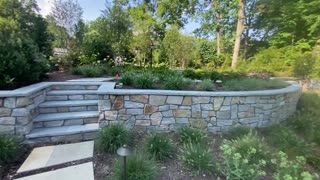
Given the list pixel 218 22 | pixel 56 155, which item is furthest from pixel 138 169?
pixel 218 22

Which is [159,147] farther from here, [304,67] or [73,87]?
[304,67]

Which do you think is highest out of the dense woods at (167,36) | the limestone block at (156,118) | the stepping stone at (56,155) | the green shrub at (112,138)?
the dense woods at (167,36)

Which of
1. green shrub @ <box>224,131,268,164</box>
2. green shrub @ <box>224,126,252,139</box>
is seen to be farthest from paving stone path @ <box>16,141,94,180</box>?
green shrub @ <box>224,126,252,139</box>

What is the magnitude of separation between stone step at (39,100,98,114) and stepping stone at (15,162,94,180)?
1405 mm

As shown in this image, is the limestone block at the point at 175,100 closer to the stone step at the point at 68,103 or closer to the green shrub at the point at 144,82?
the green shrub at the point at 144,82

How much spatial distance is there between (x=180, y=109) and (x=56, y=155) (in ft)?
6.40

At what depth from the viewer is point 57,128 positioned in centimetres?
352

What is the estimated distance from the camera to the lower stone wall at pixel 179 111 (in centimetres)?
360

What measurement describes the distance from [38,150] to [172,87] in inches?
93.3

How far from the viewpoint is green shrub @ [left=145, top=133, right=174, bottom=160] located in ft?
9.45

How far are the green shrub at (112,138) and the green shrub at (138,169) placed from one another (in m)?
0.47

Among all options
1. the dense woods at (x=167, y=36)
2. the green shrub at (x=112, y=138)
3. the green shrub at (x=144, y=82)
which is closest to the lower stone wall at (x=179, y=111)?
the green shrub at (x=112, y=138)

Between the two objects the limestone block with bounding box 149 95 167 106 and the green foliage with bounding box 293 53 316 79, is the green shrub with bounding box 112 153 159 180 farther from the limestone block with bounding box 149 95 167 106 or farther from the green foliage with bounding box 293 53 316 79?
the green foliage with bounding box 293 53 316 79

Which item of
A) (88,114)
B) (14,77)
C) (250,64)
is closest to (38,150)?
(88,114)
